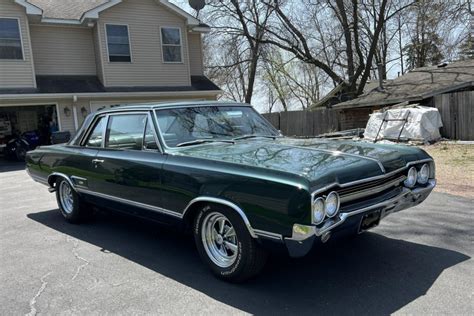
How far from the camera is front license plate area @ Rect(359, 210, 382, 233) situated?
11.2 feet

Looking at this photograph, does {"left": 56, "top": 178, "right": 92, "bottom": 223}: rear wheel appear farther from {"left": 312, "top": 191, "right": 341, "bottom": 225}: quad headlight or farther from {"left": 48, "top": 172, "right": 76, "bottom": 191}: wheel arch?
{"left": 312, "top": 191, "right": 341, "bottom": 225}: quad headlight

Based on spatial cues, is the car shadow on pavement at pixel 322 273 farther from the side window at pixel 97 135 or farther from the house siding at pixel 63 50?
the house siding at pixel 63 50

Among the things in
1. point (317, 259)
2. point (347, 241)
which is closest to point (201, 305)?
point (317, 259)

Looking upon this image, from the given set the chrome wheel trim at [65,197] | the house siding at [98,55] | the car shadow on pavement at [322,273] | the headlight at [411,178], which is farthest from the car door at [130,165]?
the house siding at [98,55]

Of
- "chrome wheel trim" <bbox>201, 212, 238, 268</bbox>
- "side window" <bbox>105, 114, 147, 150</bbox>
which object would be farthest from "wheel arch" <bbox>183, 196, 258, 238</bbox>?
"side window" <bbox>105, 114, 147, 150</bbox>

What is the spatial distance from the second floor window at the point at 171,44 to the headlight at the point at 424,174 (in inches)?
632

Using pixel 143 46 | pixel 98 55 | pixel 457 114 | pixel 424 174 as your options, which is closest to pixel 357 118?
pixel 457 114

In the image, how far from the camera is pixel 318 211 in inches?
118

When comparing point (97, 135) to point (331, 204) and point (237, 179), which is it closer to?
point (237, 179)

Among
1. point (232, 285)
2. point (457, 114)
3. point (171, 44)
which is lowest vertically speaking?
point (232, 285)

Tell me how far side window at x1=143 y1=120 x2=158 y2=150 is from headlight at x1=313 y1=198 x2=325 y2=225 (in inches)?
77.6

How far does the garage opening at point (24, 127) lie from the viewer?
1628 centimetres

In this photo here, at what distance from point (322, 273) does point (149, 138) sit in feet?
7.29

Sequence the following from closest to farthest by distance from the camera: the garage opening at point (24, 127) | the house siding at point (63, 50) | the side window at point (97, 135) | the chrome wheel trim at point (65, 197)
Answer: the side window at point (97, 135)
the chrome wheel trim at point (65, 197)
the garage opening at point (24, 127)
the house siding at point (63, 50)
